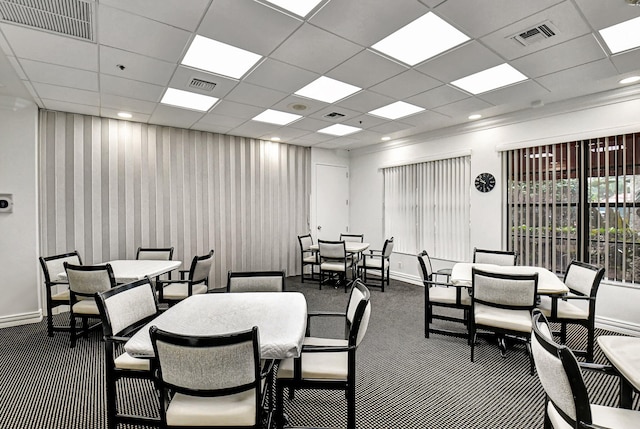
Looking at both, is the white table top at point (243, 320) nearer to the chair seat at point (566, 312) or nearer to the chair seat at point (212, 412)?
the chair seat at point (212, 412)

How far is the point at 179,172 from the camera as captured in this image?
5289 mm

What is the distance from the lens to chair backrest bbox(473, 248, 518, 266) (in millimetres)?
3991

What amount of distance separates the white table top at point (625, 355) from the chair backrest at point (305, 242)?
4.85 m

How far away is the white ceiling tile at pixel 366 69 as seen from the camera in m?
2.87

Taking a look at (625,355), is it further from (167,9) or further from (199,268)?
(199,268)

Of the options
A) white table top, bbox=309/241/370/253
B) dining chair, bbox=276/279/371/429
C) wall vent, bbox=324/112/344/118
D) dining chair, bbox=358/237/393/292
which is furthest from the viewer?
white table top, bbox=309/241/370/253

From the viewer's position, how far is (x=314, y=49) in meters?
2.68

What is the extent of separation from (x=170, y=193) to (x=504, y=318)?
16.3 ft

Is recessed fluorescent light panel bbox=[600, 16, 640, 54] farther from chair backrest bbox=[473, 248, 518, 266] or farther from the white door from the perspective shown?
the white door

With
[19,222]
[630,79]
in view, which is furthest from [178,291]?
[630,79]

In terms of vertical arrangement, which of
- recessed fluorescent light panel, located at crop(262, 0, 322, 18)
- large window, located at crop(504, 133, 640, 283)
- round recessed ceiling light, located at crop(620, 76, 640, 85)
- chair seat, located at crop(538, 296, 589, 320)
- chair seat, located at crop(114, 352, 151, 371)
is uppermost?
round recessed ceiling light, located at crop(620, 76, 640, 85)

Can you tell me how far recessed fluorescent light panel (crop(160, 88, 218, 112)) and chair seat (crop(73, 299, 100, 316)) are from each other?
8.14 ft

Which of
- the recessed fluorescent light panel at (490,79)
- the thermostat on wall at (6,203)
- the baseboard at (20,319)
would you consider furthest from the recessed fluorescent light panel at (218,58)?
the baseboard at (20,319)

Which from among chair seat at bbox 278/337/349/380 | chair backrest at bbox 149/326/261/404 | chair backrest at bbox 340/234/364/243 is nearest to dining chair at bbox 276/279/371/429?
chair seat at bbox 278/337/349/380
